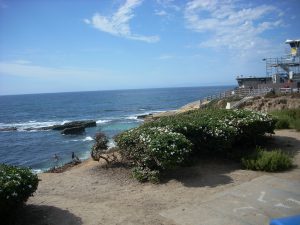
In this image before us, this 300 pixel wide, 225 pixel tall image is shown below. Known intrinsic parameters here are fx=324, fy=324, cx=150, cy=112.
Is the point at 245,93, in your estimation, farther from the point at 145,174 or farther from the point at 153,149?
the point at 153,149

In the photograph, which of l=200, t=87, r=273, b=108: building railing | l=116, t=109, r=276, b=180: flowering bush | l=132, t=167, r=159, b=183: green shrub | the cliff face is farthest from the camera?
l=200, t=87, r=273, b=108: building railing

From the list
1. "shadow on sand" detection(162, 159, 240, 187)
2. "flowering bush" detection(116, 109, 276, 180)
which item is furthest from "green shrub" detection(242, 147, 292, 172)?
"flowering bush" detection(116, 109, 276, 180)

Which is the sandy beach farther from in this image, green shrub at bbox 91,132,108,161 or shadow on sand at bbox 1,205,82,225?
green shrub at bbox 91,132,108,161

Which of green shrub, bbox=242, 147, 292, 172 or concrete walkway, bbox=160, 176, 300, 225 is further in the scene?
green shrub, bbox=242, 147, 292, 172

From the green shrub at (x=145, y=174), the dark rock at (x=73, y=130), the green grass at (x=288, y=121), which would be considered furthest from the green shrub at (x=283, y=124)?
the dark rock at (x=73, y=130)

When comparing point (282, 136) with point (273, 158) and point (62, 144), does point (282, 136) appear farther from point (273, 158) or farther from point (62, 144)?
point (62, 144)

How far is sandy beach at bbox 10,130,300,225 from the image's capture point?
6.59 metres

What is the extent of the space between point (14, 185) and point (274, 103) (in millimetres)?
22808

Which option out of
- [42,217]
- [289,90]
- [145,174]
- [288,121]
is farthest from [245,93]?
[42,217]

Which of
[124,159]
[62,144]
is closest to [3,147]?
[62,144]

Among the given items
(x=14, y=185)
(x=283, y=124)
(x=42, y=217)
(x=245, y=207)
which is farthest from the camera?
(x=283, y=124)

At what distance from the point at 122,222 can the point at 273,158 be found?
5.01 m

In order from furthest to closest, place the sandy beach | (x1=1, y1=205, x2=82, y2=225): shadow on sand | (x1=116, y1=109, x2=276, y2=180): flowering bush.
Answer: (x1=116, y1=109, x2=276, y2=180): flowering bush → the sandy beach → (x1=1, y1=205, x2=82, y2=225): shadow on sand

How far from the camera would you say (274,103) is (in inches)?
994
